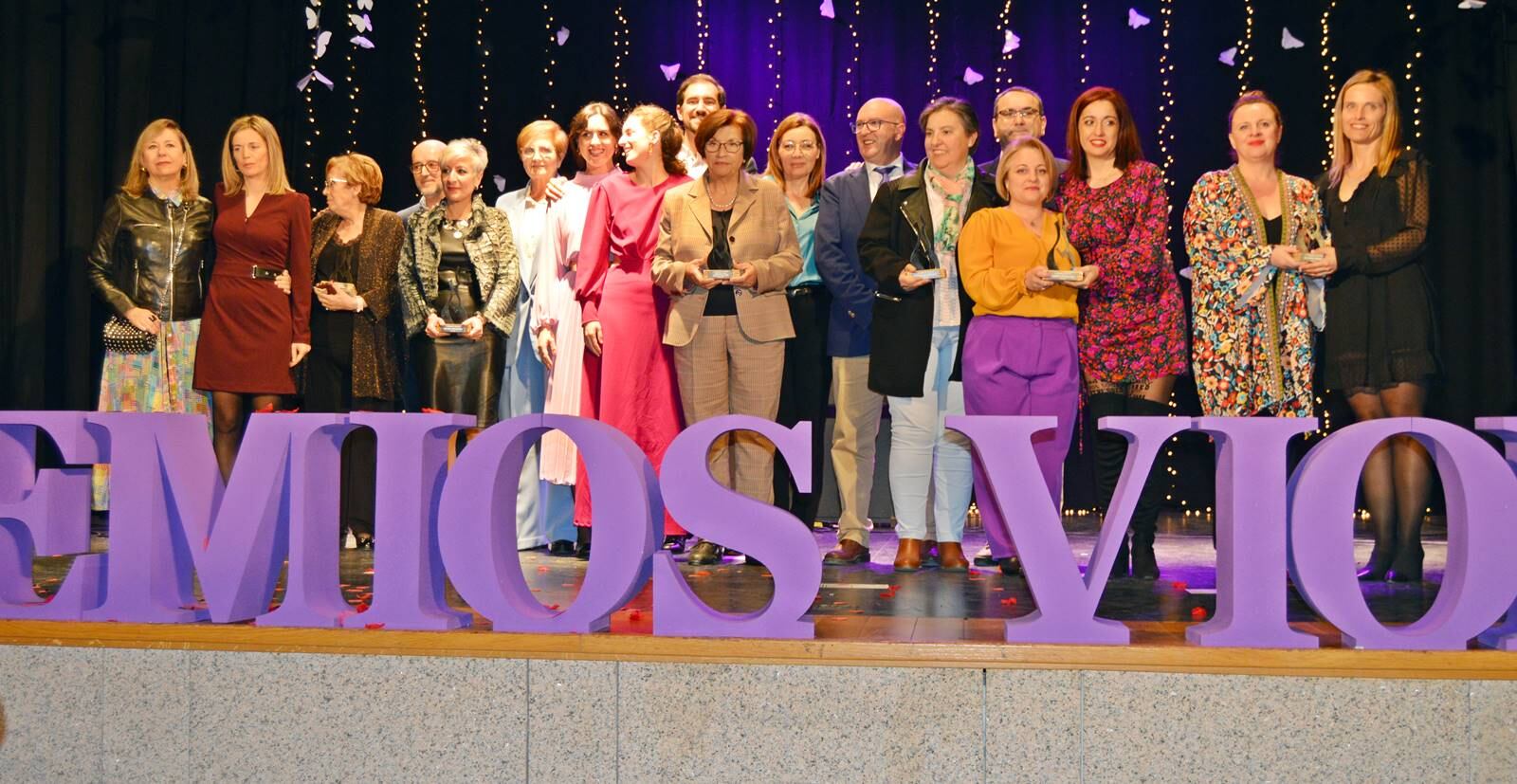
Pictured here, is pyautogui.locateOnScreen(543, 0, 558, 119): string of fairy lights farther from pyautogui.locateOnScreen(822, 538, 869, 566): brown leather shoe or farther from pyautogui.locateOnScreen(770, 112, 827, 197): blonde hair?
pyautogui.locateOnScreen(822, 538, 869, 566): brown leather shoe

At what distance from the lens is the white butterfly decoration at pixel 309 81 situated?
586cm

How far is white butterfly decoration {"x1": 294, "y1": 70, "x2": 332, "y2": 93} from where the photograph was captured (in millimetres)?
5863

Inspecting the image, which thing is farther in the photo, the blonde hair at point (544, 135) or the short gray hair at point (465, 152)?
the blonde hair at point (544, 135)

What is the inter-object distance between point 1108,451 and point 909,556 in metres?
0.66

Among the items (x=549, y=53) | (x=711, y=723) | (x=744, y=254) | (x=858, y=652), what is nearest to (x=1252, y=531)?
(x=858, y=652)

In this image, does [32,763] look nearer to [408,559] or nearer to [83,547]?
[83,547]

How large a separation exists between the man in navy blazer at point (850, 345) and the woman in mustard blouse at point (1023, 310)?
45cm

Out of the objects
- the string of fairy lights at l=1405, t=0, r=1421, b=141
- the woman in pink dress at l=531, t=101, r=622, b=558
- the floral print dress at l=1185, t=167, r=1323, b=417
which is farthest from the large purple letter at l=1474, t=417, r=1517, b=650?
the string of fairy lights at l=1405, t=0, r=1421, b=141

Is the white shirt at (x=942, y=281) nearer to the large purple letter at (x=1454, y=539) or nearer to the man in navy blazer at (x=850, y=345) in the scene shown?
the man in navy blazer at (x=850, y=345)

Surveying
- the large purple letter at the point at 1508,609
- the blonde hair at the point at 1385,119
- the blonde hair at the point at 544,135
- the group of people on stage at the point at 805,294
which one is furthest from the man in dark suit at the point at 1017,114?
the large purple letter at the point at 1508,609

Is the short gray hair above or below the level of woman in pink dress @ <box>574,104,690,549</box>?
above

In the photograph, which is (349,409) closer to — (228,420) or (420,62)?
(228,420)

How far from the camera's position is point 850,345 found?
4.23 metres

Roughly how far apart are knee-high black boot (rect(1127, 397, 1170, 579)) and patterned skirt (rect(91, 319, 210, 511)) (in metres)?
3.08
